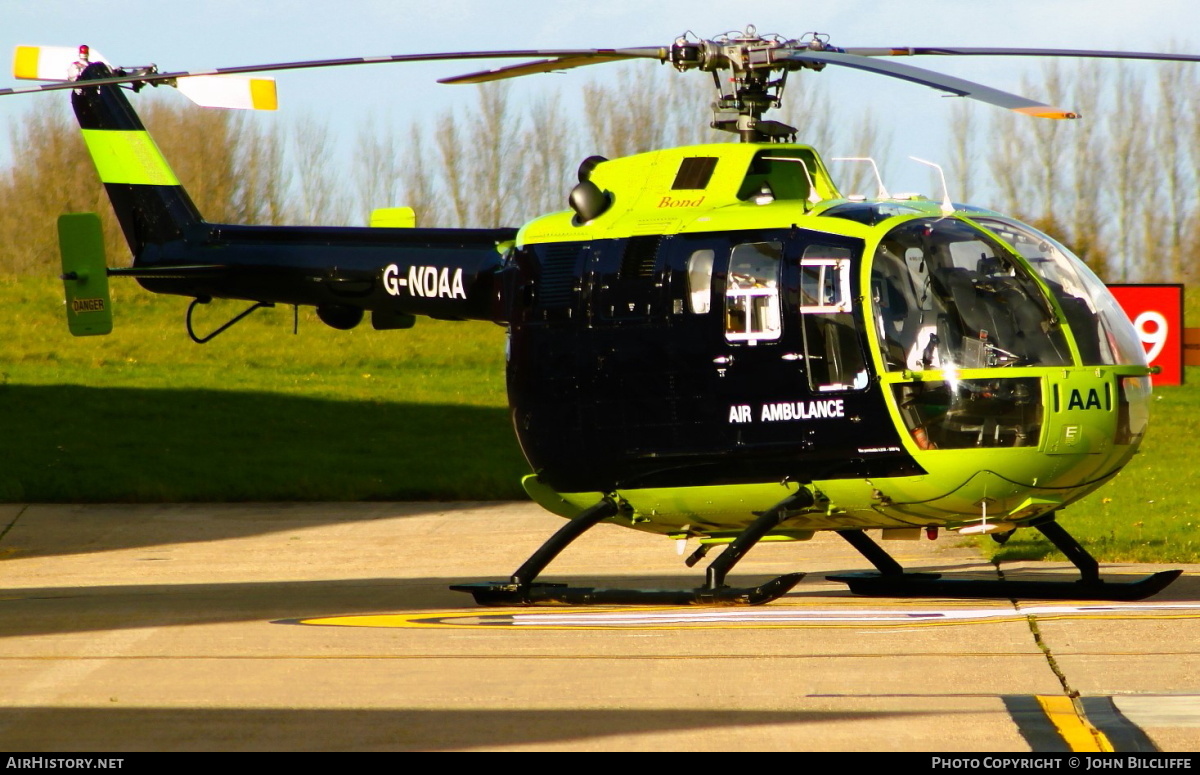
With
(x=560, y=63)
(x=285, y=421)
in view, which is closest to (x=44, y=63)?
(x=560, y=63)

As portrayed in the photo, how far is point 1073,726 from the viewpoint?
6250 mm

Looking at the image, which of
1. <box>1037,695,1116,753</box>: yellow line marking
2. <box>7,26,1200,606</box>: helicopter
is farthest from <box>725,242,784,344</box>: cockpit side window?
<box>1037,695,1116,753</box>: yellow line marking

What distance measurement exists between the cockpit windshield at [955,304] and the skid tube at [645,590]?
1379 millimetres

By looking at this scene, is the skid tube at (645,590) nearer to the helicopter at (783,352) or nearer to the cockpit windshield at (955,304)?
the helicopter at (783,352)

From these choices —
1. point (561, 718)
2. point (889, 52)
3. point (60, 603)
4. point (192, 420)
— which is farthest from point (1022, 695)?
point (192, 420)

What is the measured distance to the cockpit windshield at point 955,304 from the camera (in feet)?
30.3

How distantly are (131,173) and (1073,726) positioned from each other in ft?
36.1

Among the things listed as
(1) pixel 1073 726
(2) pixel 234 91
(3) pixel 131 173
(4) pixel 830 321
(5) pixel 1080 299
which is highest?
(2) pixel 234 91

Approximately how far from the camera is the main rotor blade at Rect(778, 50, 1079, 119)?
24.9 feet

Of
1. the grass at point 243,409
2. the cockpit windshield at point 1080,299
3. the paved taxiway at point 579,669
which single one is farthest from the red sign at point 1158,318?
the cockpit windshield at point 1080,299

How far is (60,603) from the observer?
11.7m

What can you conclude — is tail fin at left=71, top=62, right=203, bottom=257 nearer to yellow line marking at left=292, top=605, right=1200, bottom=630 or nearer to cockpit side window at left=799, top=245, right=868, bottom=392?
yellow line marking at left=292, top=605, right=1200, bottom=630

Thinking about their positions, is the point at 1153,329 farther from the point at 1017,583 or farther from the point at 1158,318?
the point at 1017,583

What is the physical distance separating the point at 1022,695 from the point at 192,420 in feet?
71.2
